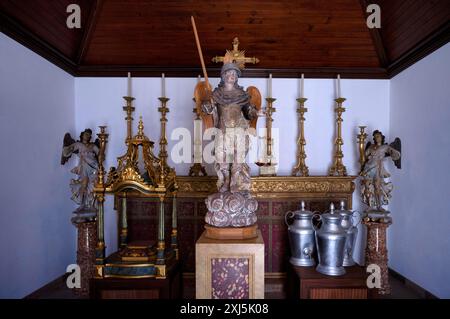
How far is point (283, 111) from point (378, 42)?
1466 mm

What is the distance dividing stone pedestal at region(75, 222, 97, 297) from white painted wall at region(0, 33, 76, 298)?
0.46m

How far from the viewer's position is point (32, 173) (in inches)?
132

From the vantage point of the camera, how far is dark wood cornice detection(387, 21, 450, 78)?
3.09m

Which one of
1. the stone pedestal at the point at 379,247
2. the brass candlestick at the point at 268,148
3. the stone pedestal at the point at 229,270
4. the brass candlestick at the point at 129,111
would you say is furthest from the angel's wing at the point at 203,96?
the stone pedestal at the point at 379,247

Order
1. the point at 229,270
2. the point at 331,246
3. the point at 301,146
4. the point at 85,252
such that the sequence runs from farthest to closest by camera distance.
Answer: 1. the point at 301,146
2. the point at 85,252
3. the point at 331,246
4. the point at 229,270

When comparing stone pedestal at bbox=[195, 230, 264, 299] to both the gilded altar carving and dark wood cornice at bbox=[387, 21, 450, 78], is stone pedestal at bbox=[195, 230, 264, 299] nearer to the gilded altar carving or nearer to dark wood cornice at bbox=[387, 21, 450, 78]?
the gilded altar carving

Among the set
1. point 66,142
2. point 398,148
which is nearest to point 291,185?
point 398,148

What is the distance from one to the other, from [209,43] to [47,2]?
73.3 inches

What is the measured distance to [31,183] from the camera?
11.0 feet

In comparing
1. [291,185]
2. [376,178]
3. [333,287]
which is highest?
[376,178]

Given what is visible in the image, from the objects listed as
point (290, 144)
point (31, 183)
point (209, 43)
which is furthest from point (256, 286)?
point (209, 43)

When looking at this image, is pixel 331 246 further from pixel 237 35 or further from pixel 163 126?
pixel 237 35

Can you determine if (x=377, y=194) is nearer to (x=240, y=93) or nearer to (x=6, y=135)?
(x=240, y=93)
